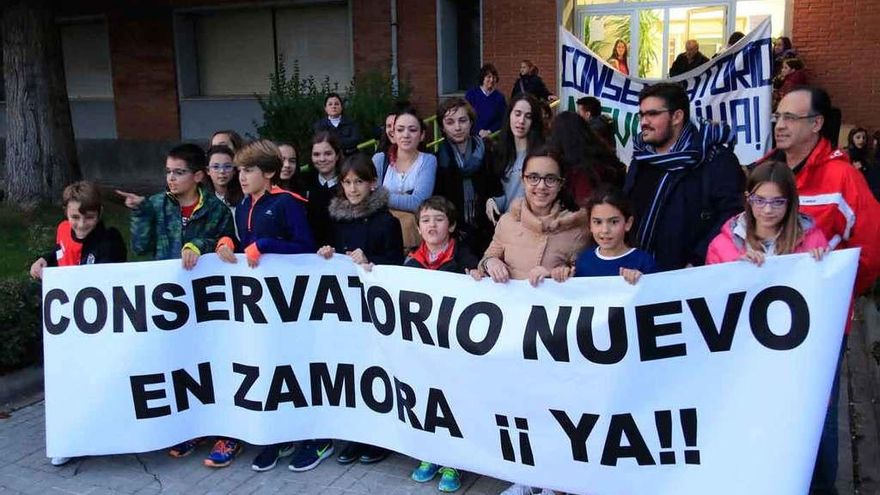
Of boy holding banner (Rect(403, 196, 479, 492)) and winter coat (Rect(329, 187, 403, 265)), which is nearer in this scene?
boy holding banner (Rect(403, 196, 479, 492))

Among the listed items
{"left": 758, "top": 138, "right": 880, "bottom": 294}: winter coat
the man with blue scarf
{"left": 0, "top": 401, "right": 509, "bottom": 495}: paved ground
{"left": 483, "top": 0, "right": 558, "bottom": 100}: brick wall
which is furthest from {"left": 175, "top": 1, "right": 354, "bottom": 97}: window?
{"left": 758, "top": 138, "right": 880, "bottom": 294}: winter coat

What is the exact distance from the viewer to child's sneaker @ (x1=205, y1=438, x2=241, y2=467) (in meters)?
4.05

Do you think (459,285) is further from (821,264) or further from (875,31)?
(875,31)

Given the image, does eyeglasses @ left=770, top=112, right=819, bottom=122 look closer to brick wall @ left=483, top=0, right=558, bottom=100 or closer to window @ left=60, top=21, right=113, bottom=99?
brick wall @ left=483, top=0, right=558, bottom=100

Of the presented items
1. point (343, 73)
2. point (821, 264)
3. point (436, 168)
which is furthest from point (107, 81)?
point (821, 264)

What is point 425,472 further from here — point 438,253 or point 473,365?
point 438,253

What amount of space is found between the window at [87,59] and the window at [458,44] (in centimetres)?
816

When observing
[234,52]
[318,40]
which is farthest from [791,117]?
[234,52]

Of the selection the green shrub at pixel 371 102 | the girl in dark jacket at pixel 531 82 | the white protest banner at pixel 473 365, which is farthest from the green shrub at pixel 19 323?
the girl in dark jacket at pixel 531 82

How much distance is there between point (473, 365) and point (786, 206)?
1.46 metres

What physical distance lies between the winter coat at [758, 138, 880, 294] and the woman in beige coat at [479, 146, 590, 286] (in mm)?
971

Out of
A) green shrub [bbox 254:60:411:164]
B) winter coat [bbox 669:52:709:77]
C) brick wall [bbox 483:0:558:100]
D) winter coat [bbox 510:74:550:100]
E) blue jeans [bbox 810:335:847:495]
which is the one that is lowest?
blue jeans [bbox 810:335:847:495]

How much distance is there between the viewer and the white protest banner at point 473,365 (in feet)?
10.1

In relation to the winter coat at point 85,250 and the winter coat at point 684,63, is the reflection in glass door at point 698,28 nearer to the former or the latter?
the winter coat at point 684,63
